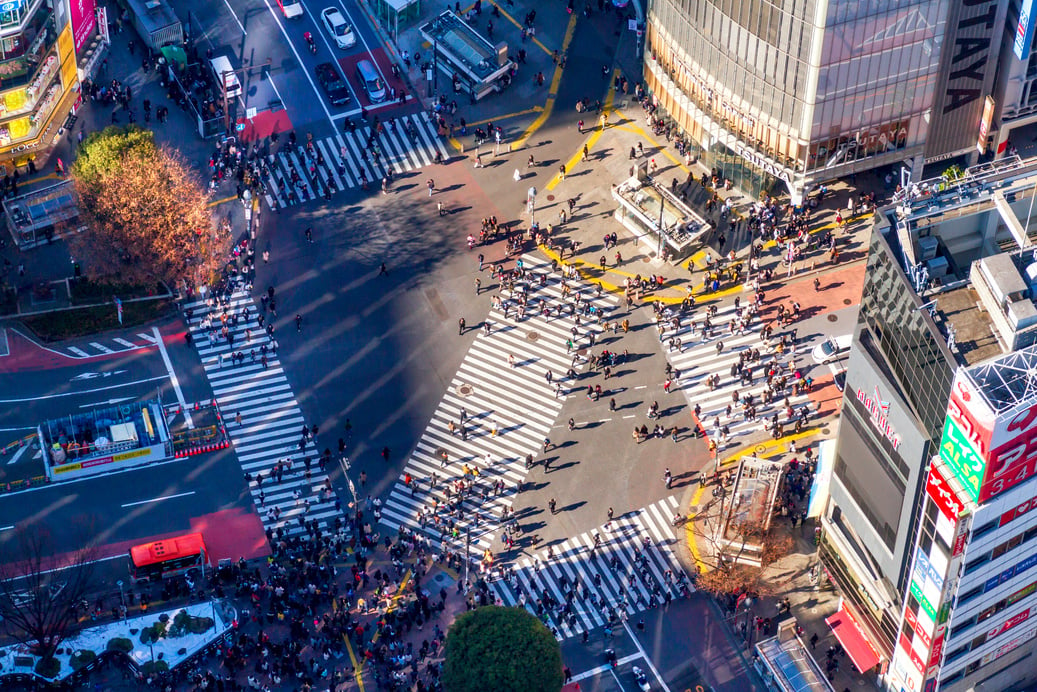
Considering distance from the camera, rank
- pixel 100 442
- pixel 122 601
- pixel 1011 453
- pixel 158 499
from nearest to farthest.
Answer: pixel 1011 453, pixel 122 601, pixel 158 499, pixel 100 442

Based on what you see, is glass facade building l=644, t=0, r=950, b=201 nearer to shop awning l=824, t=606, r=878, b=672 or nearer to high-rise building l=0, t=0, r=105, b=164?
shop awning l=824, t=606, r=878, b=672

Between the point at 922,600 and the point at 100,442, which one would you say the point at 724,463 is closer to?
the point at 922,600

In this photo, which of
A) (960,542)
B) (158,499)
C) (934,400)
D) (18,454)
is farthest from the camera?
(18,454)

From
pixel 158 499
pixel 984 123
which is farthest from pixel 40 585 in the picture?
pixel 984 123

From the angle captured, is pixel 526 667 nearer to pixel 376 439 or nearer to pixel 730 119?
pixel 376 439

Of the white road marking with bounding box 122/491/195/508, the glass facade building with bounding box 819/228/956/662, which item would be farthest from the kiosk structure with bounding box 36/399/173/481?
the glass facade building with bounding box 819/228/956/662

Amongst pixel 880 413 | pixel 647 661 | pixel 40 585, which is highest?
pixel 40 585
